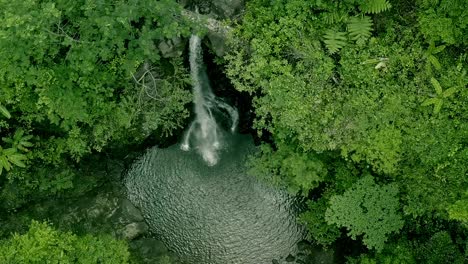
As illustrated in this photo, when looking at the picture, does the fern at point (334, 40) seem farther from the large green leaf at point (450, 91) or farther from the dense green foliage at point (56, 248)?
the dense green foliage at point (56, 248)

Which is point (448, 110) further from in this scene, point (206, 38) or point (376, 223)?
point (206, 38)

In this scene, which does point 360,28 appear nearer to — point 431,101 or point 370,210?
point 431,101

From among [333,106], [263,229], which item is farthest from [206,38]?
[263,229]

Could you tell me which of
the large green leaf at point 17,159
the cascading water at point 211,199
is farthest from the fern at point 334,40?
the large green leaf at point 17,159

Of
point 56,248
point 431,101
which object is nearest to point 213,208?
Result: point 56,248

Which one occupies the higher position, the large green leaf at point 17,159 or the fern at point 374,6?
the fern at point 374,6

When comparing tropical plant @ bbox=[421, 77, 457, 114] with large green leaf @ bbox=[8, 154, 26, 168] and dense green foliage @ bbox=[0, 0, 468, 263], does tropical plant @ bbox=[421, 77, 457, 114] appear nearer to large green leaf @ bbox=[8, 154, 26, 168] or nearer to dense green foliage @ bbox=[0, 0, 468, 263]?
dense green foliage @ bbox=[0, 0, 468, 263]
